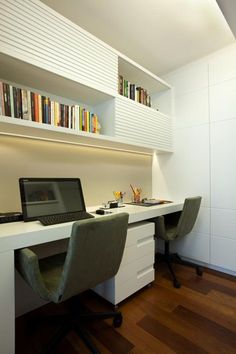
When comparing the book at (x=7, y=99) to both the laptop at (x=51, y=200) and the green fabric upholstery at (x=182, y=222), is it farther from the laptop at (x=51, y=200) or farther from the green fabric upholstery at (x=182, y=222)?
the green fabric upholstery at (x=182, y=222)

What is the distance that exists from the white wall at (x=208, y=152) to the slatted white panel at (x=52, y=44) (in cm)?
118

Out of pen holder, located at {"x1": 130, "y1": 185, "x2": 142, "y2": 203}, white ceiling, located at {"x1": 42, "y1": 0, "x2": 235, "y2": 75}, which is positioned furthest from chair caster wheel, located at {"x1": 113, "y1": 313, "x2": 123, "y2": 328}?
white ceiling, located at {"x1": 42, "y1": 0, "x2": 235, "y2": 75}

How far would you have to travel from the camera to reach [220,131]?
7.39 feet

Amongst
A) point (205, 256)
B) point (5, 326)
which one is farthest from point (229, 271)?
point (5, 326)

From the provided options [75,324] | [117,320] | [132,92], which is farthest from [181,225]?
[132,92]

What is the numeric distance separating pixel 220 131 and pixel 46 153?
6.18 ft

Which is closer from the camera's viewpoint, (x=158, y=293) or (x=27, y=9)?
(x=27, y=9)

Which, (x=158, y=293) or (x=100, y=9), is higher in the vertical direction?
(x=100, y=9)

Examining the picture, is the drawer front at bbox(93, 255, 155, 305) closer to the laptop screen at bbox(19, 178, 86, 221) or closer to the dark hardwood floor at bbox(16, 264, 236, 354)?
the dark hardwood floor at bbox(16, 264, 236, 354)

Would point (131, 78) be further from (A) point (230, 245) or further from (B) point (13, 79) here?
(A) point (230, 245)

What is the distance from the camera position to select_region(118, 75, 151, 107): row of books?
6.85 feet

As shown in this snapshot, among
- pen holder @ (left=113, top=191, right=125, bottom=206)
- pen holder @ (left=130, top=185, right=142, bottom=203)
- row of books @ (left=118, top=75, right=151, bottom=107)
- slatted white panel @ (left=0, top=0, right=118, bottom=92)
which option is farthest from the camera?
pen holder @ (left=130, top=185, right=142, bottom=203)

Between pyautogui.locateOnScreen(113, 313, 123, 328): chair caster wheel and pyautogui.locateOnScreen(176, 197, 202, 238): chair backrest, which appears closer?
pyautogui.locateOnScreen(113, 313, 123, 328): chair caster wheel

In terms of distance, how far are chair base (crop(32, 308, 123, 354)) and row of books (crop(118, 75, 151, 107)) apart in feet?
6.45
